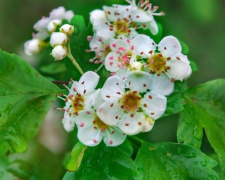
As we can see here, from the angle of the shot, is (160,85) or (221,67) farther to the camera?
(221,67)

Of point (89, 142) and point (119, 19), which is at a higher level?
point (119, 19)

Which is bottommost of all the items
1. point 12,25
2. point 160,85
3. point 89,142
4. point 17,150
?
point 12,25

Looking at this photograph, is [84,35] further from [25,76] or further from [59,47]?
[25,76]

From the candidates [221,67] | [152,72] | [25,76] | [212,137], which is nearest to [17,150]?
[25,76]

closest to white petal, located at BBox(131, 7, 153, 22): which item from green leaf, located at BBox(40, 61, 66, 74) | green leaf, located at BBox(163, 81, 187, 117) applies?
green leaf, located at BBox(163, 81, 187, 117)

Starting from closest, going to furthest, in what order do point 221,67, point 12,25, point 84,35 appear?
point 84,35 < point 221,67 < point 12,25

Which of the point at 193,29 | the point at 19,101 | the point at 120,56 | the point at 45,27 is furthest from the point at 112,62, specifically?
the point at 193,29

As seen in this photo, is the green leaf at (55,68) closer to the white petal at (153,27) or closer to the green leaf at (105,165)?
the white petal at (153,27)

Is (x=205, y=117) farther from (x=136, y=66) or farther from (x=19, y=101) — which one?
(x=19, y=101)

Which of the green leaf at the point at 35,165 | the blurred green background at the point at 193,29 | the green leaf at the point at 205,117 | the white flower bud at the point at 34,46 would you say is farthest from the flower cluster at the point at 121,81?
the blurred green background at the point at 193,29
